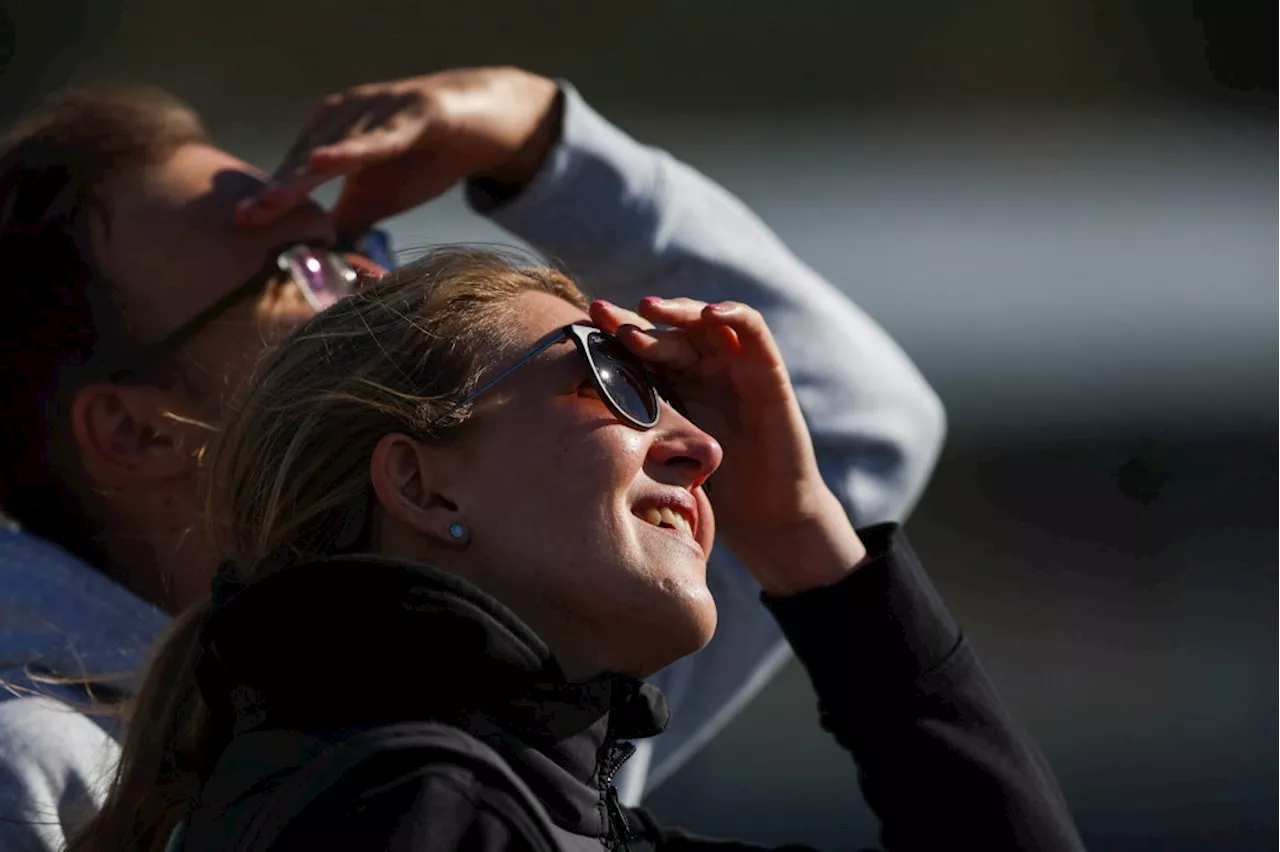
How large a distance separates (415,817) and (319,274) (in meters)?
1.15

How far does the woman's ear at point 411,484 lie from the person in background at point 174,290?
49 centimetres

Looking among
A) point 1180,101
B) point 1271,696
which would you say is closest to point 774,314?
point 1271,696

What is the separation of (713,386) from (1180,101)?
10.00m

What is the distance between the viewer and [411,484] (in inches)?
71.0

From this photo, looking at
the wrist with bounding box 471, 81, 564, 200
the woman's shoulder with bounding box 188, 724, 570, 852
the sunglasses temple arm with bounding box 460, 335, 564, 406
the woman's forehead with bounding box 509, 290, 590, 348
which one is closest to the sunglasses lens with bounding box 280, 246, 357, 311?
the wrist with bounding box 471, 81, 564, 200

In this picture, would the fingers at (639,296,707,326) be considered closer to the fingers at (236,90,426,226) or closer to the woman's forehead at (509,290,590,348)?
the woman's forehead at (509,290,590,348)

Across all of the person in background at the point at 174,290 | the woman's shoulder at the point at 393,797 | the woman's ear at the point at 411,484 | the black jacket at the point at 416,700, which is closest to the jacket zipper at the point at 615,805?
the black jacket at the point at 416,700

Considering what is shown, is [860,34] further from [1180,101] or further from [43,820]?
[43,820]

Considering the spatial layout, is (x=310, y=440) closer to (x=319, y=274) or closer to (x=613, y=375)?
(x=613, y=375)

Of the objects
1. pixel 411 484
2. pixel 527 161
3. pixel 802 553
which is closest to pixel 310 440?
pixel 411 484

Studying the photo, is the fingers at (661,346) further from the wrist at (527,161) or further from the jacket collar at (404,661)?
the wrist at (527,161)

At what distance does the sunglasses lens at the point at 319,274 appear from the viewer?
2.41m

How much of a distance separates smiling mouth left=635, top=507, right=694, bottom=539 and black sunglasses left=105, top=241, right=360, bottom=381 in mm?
793

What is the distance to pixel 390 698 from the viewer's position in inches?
63.7
